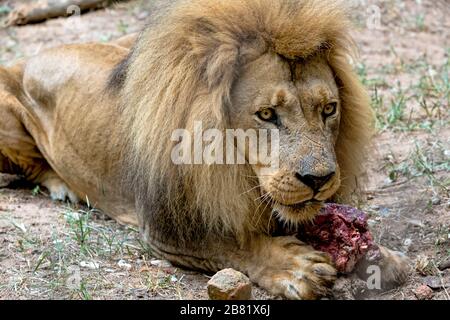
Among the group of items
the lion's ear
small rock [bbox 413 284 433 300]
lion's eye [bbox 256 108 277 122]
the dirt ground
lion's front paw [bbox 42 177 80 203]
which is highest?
lion's eye [bbox 256 108 277 122]

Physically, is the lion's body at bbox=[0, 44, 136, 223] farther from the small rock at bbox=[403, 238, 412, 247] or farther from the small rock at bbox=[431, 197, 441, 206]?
the small rock at bbox=[431, 197, 441, 206]

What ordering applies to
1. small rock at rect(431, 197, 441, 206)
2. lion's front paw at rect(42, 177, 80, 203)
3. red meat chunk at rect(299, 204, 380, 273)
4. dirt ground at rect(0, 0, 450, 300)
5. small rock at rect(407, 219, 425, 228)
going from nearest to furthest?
red meat chunk at rect(299, 204, 380, 273)
dirt ground at rect(0, 0, 450, 300)
small rock at rect(407, 219, 425, 228)
small rock at rect(431, 197, 441, 206)
lion's front paw at rect(42, 177, 80, 203)

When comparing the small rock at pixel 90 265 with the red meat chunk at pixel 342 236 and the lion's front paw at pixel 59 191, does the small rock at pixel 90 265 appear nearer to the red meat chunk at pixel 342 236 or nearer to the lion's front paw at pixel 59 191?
the red meat chunk at pixel 342 236

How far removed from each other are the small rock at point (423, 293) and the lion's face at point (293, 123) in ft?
1.98

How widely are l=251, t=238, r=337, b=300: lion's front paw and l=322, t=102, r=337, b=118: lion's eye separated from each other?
0.61 meters

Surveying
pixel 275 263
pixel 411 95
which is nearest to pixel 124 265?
pixel 275 263

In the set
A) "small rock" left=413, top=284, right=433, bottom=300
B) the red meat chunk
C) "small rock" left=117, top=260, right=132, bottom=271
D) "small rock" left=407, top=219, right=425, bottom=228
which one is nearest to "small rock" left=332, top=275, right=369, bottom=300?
the red meat chunk

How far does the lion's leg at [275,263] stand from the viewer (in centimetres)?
395

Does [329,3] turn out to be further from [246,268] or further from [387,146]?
[387,146]

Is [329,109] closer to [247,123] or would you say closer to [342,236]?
[247,123]

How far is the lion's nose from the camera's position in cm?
378

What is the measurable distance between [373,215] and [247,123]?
142cm

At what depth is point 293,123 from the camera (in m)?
3.92

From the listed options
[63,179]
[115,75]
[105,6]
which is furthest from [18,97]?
[105,6]
